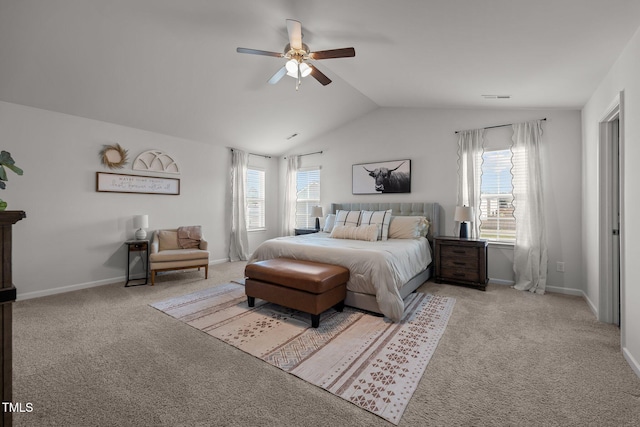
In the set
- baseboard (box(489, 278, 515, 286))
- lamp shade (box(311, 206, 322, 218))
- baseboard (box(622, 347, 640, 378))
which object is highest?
lamp shade (box(311, 206, 322, 218))

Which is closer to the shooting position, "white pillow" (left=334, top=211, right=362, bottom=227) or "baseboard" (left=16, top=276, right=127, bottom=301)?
"baseboard" (left=16, top=276, right=127, bottom=301)

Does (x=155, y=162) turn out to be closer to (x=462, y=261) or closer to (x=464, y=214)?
(x=464, y=214)

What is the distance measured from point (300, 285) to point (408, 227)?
236 cm

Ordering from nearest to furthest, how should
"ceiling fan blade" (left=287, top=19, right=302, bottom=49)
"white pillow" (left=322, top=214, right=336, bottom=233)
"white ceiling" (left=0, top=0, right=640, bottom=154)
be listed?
"white ceiling" (left=0, top=0, right=640, bottom=154), "ceiling fan blade" (left=287, top=19, right=302, bottom=49), "white pillow" (left=322, top=214, right=336, bottom=233)

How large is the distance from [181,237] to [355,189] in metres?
3.35

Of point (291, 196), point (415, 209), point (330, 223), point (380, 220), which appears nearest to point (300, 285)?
point (380, 220)

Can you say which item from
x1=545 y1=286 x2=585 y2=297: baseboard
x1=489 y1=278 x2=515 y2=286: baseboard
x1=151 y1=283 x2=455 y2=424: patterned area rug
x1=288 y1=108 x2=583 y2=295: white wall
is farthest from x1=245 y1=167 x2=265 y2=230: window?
x1=545 y1=286 x2=585 y2=297: baseboard

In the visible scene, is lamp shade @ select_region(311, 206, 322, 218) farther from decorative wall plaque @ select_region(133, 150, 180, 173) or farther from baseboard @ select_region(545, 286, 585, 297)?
baseboard @ select_region(545, 286, 585, 297)

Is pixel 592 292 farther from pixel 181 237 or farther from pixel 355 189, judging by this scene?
pixel 181 237

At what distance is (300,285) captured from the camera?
9.21 feet

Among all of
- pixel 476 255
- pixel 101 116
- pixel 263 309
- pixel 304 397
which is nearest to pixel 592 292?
pixel 476 255

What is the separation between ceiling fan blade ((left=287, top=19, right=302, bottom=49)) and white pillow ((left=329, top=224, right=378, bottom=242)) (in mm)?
2585

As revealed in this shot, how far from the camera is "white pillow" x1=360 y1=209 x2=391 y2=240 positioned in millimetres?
4422

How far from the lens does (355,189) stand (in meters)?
5.73
